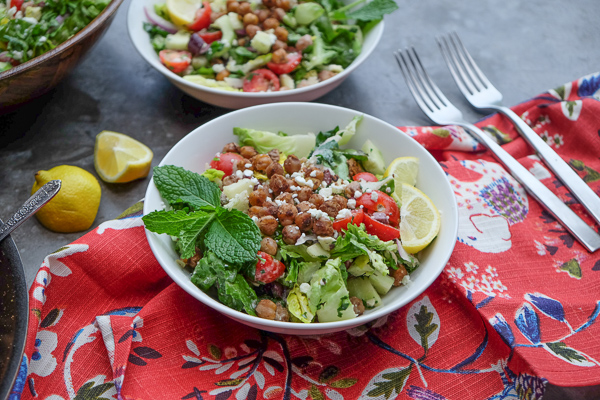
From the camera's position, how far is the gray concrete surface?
2207mm

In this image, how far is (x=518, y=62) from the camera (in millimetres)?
2920

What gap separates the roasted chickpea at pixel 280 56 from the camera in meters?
2.38

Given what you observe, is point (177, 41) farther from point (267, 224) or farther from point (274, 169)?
point (267, 224)

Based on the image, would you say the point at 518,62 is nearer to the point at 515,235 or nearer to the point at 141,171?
the point at 515,235

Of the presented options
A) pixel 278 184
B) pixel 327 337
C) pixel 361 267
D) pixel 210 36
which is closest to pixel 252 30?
pixel 210 36

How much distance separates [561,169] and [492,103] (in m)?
0.52

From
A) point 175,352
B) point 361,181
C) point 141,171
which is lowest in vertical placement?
point 175,352

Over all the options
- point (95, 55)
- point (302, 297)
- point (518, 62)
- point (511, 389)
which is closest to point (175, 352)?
point (302, 297)

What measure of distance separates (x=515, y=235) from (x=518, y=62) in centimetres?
136

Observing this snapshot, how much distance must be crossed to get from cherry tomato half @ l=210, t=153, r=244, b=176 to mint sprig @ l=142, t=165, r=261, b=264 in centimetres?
17

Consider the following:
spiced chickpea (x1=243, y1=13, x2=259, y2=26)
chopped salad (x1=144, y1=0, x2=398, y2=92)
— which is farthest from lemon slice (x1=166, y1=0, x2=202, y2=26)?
→ spiced chickpea (x1=243, y1=13, x2=259, y2=26)

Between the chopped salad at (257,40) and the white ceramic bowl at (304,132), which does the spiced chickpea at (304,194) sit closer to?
the white ceramic bowl at (304,132)

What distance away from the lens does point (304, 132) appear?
2088 millimetres

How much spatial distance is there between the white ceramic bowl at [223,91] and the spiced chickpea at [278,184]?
0.54 meters
